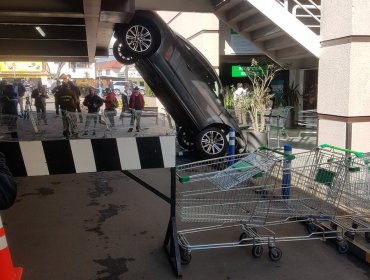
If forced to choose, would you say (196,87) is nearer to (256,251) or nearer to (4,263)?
(256,251)

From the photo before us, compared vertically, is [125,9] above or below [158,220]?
above

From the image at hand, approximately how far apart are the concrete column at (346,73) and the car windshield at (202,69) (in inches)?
140

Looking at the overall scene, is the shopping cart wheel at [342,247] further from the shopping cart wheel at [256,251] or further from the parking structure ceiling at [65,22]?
the parking structure ceiling at [65,22]

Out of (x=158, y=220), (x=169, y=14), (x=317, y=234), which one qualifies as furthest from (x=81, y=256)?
(x=169, y=14)

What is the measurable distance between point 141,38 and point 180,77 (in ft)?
4.35

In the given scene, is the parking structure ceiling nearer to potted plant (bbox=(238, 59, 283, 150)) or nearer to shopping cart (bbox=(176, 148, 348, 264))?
potted plant (bbox=(238, 59, 283, 150))

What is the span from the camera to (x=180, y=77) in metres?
9.89

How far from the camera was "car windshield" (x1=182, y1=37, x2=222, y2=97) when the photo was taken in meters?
10.3

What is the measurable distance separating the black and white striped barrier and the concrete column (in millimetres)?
3802

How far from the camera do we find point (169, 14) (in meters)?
22.1

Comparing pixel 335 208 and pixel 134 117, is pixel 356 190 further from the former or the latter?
pixel 134 117

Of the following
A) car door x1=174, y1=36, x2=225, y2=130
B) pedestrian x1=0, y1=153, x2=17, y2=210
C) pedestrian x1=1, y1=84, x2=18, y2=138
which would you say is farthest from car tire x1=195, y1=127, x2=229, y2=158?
pedestrian x1=1, y1=84, x2=18, y2=138

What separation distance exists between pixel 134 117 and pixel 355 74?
9.91 meters

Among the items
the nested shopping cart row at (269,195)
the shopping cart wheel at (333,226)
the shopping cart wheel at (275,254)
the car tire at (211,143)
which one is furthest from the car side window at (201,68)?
the shopping cart wheel at (275,254)
